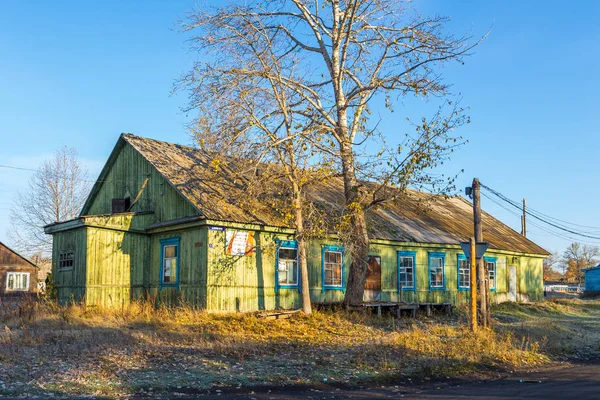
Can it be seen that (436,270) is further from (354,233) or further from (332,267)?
(354,233)

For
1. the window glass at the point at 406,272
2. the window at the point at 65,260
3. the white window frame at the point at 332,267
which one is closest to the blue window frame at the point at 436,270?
the window glass at the point at 406,272

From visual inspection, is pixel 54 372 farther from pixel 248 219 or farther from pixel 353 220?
pixel 353 220

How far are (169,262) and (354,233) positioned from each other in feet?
21.8

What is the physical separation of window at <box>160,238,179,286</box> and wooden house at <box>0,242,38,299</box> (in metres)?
25.4

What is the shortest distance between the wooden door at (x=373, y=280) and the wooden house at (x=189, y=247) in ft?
0.14

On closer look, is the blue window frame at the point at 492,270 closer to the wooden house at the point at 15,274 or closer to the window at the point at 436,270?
the window at the point at 436,270

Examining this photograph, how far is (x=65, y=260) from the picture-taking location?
21312 mm

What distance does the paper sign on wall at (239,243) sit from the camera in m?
19.8

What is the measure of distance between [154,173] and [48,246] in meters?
26.4

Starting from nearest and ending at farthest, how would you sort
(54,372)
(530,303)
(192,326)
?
(54,372)
(192,326)
(530,303)

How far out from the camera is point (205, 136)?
19938 millimetres

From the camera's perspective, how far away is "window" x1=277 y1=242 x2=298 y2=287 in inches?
841

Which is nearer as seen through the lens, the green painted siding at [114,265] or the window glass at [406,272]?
the green painted siding at [114,265]

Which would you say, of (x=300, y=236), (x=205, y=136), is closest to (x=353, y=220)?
(x=300, y=236)
